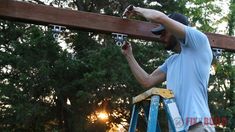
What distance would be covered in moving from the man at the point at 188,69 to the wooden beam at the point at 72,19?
120cm

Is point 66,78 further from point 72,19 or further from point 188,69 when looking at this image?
point 188,69

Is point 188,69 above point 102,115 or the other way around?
the other way around

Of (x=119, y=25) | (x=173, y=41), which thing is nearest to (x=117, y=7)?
(x=119, y=25)

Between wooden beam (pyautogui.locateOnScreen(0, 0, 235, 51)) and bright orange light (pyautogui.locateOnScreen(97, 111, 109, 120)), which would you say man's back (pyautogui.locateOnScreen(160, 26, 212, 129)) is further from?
bright orange light (pyautogui.locateOnScreen(97, 111, 109, 120))

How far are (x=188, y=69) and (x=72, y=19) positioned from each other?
1493 mm

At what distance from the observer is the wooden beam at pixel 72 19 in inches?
119

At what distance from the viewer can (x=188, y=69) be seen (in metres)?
1.95

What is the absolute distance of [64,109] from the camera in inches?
340

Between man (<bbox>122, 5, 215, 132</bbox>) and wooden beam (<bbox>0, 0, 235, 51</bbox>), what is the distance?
3.93ft

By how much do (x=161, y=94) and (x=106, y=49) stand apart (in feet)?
18.3

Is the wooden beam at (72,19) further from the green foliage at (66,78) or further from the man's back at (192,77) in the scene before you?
the green foliage at (66,78)

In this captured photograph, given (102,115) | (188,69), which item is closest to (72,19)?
(188,69)

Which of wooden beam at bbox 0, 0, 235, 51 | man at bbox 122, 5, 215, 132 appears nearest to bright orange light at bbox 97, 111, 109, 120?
wooden beam at bbox 0, 0, 235, 51

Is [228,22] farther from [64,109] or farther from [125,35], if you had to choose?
[125,35]
